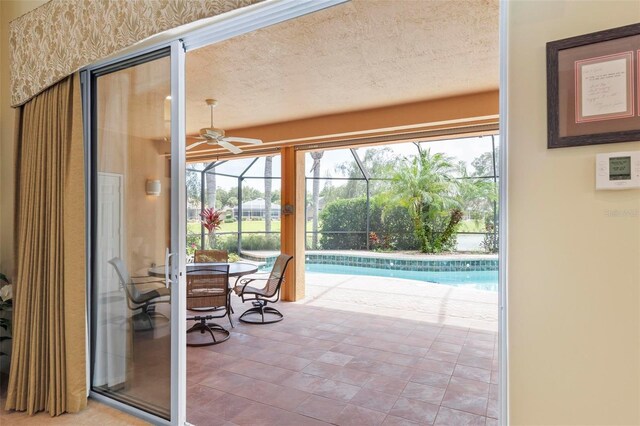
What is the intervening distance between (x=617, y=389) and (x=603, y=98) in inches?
38.9

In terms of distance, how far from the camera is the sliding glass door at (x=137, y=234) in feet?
7.40

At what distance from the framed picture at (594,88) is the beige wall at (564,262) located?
3 cm

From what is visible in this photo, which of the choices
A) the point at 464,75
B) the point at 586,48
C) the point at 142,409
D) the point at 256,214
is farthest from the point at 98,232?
the point at 256,214

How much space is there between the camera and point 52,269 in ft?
7.99

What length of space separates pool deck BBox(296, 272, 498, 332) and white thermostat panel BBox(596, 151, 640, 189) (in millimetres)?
3622

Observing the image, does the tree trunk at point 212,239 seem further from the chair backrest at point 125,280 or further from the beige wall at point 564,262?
the beige wall at point 564,262

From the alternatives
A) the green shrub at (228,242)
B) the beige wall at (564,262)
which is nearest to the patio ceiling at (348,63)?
the beige wall at (564,262)

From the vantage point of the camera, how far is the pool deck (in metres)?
4.93

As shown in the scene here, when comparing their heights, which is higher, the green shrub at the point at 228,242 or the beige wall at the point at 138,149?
the beige wall at the point at 138,149

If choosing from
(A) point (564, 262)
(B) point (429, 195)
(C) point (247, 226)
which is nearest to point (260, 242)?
(C) point (247, 226)

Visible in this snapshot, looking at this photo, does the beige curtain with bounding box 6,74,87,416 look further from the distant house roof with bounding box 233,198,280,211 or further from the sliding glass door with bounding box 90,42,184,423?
the distant house roof with bounding box 233,198,280,211

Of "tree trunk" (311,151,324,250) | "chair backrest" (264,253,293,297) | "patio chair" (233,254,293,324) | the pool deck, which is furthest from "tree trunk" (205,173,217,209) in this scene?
"chair backrest" (264,253,293,297)

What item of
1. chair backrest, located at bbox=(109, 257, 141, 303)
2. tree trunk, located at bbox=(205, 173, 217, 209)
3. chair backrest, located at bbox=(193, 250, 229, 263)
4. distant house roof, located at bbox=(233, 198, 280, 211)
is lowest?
chair backrest, located at bbox=(193, 250, 229, 263)

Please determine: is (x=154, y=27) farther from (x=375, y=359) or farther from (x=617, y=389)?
(x=375, y=359)
